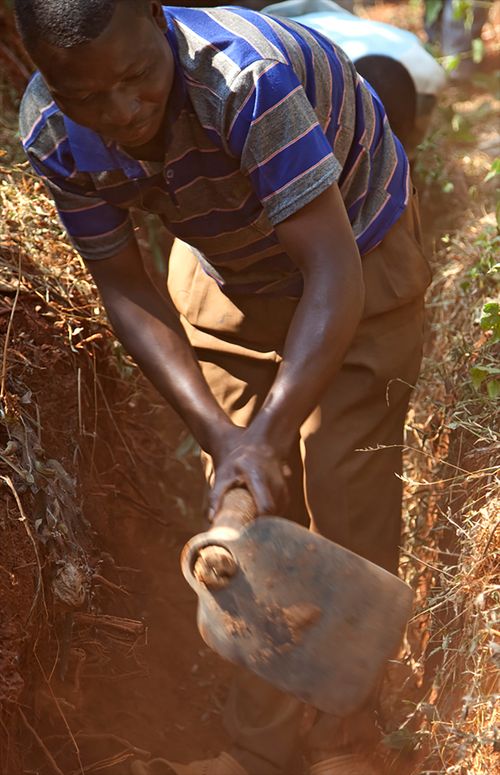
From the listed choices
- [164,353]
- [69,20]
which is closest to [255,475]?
[164,353]

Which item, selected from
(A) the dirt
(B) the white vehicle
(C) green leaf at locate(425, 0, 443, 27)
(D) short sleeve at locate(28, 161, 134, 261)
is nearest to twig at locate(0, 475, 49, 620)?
(D) short sleeve at locate(28, 161, 134, 261)

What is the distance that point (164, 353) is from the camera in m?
2.03

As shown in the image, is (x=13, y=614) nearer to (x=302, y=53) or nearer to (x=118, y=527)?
(x=118, y=527)

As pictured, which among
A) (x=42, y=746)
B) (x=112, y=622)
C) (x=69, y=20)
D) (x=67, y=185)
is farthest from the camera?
(x=112, y=622)

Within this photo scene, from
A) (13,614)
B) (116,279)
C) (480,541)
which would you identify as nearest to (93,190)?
(116,279)

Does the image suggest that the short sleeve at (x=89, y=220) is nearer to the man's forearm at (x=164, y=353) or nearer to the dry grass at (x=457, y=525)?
the man's forearm at (x=164, y=353)

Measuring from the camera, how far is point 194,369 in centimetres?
202

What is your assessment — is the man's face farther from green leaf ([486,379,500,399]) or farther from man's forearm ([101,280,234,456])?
green leaf ([486,379,500,399])

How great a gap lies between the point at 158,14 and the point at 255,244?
51cm

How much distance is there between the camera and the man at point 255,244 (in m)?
1.67

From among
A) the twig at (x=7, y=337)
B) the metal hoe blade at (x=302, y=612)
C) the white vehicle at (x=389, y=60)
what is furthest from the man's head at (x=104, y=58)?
the white vehicle at (x=389, y=60)

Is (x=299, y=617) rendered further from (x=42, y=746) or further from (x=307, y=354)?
(x=42, y=746)

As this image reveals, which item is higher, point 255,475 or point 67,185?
point 67,185

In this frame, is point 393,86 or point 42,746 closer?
point 42,746
